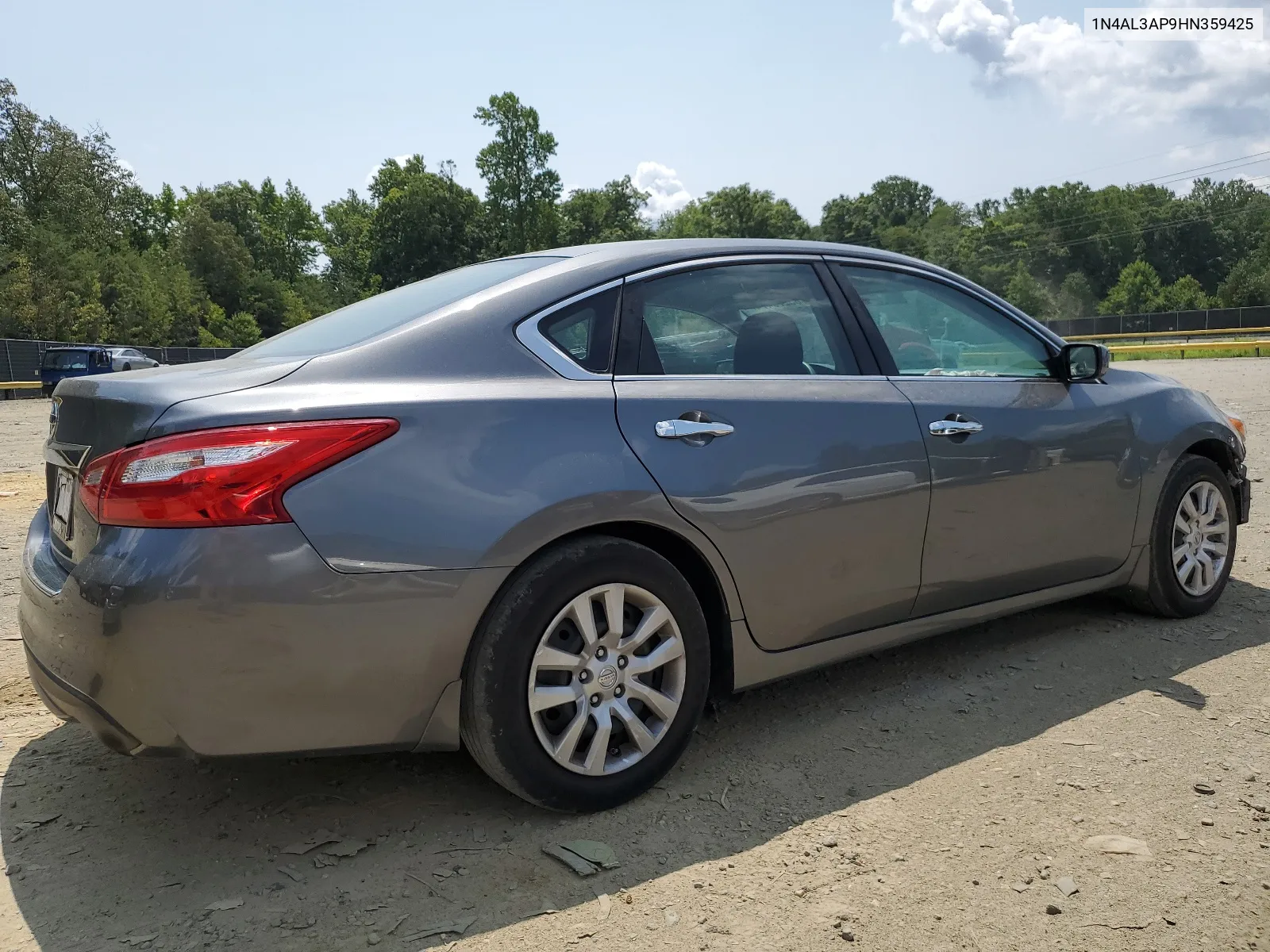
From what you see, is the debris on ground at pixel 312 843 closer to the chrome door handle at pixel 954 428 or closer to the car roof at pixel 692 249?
the car roof at pixel 692 249

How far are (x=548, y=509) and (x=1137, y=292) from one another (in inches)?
3774

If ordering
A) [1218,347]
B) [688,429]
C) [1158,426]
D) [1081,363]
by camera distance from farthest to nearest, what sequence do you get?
[1218,347] < [1158,426] < [1081,363] < [688,429]

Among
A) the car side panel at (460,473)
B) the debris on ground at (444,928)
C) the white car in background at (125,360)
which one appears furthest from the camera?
the white car in background at (125,360)

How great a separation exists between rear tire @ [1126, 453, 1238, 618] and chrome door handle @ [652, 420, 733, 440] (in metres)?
2.41

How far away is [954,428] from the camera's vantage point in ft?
12.0

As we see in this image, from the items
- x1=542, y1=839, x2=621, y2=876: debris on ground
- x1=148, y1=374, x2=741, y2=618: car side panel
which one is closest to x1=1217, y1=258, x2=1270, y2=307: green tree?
x1=148, y1=374, x2=741, y2=618: car side panel

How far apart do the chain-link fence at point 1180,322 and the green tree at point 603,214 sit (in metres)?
Answer: 48.2

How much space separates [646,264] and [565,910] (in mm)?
1873

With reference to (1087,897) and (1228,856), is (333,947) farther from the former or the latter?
(1228,856)

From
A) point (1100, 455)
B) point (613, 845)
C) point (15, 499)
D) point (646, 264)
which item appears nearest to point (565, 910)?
point (613, 845)

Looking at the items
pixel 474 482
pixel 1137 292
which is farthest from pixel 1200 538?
pixel 1137 292

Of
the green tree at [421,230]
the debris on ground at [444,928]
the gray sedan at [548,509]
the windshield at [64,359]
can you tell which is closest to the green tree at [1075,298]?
the green tree at [421,230]

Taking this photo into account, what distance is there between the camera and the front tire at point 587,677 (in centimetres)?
269

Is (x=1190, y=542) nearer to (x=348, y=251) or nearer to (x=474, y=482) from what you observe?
(x=474, y=482)
